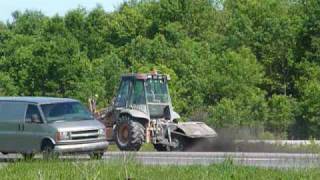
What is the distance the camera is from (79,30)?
72.1m

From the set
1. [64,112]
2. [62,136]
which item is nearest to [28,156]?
[62,136]

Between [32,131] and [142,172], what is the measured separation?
8334mm

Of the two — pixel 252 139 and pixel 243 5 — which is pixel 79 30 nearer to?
pixel 243 5

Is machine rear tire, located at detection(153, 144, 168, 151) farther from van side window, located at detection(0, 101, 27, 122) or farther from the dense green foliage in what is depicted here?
the dense green foliage

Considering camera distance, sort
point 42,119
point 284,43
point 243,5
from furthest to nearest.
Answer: point 243,5 → point 284,43 → point 42,119

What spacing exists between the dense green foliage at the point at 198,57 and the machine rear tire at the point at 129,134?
11001 millimetres

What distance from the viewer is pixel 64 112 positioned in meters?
21.6

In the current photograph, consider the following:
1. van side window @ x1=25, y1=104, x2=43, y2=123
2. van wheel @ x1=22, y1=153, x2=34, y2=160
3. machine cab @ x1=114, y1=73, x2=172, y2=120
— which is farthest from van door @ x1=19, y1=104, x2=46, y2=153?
machine cab @ x1=114, y1=73, x2=172, y2=120

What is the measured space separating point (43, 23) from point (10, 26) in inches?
694

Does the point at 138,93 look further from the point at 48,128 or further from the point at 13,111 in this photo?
the point at 48,128

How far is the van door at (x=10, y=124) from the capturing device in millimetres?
21312

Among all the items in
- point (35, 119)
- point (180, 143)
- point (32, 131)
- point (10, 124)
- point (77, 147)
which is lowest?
point (180, 143)

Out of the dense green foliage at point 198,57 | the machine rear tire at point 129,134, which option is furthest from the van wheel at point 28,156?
the dense green foliage at point 198,57

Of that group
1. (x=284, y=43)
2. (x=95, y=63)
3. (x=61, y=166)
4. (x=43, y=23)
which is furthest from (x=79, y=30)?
(x=61, y=166)
